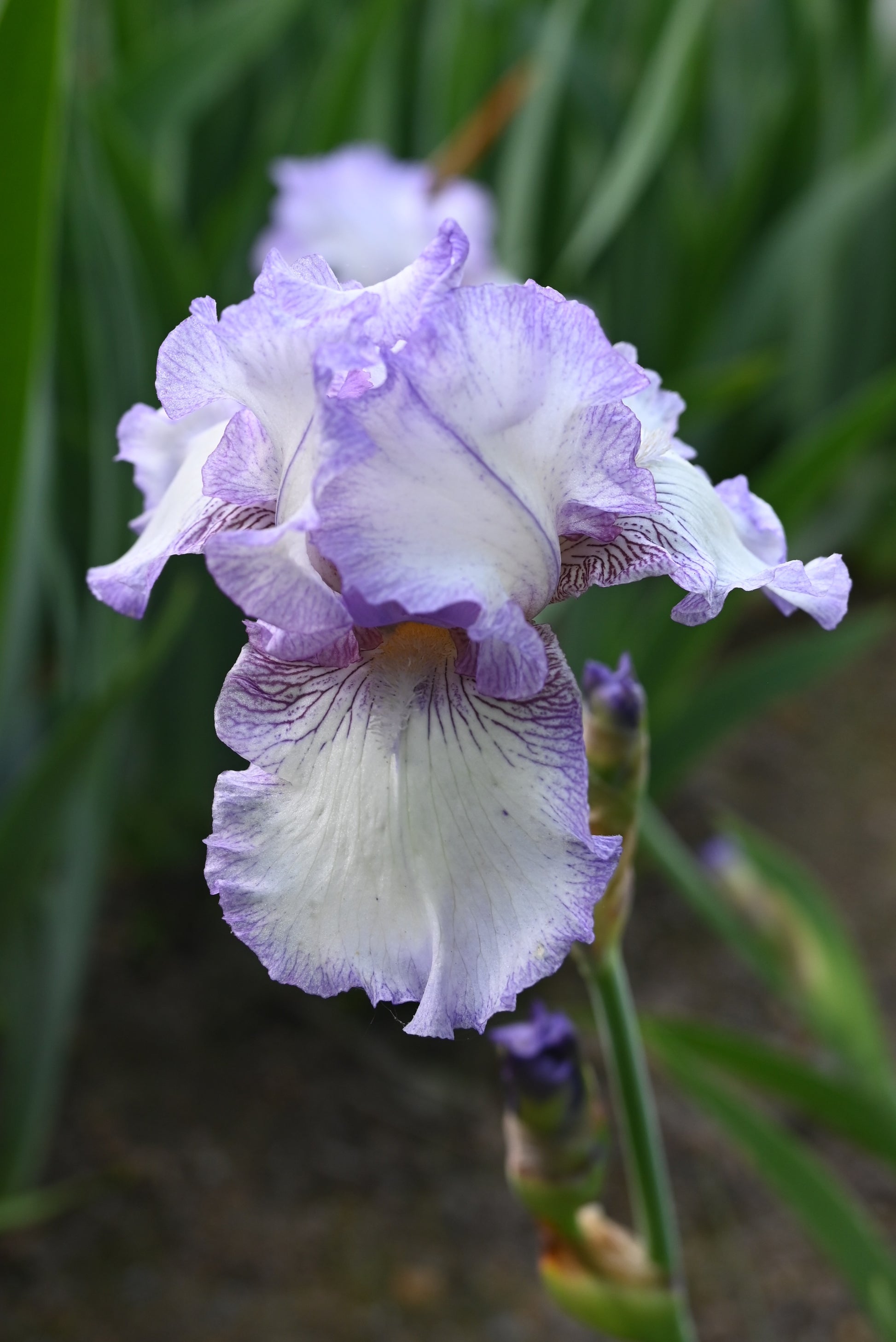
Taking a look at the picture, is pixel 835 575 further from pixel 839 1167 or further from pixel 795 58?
pixel 795 58

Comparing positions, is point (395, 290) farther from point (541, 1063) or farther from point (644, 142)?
point (644, 142)

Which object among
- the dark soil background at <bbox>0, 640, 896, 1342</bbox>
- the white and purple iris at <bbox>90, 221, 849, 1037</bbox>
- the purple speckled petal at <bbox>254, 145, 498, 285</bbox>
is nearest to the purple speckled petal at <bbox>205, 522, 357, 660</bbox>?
the white and purple iris at <bbox>90, 221, 849, 1037</bbox>

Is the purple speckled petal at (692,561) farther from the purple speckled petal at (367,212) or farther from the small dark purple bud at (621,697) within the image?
the purple speckled petal at (367,212)

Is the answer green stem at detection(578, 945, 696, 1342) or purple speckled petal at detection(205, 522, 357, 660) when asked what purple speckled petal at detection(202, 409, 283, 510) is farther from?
green stem at detection(578, 945, 696, 1342)

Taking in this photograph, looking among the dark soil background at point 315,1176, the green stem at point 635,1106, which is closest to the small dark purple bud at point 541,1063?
the green stem at point 635,1106

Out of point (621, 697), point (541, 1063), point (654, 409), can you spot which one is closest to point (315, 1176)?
point (541, 1063)
